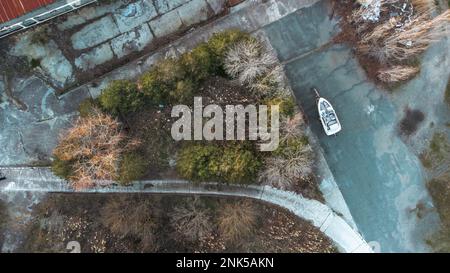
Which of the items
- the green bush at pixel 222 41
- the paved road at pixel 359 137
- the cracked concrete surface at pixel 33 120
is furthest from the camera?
the paved road at pixel 359 137

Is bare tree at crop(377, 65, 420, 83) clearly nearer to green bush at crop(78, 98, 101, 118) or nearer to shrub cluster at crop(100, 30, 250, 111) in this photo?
shrub cluster at crop(100, 30, 250, 111)

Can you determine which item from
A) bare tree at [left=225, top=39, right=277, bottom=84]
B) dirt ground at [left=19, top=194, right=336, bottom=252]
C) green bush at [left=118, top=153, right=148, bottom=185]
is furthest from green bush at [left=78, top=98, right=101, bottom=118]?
bare tree at [left=225, top=39, right=277, bottom=84]

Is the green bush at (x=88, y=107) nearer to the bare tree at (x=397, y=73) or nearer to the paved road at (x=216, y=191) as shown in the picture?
the paved road at (x=216, y=191)

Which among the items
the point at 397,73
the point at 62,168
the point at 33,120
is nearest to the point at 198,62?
the point at 62,168

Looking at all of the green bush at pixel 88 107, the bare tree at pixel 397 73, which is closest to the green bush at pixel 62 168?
the green bush at pixel 88 107

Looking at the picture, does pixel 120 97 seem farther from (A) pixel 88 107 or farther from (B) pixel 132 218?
(B) pixel 132 218

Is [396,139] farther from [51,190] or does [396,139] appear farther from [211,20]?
[51,190]
